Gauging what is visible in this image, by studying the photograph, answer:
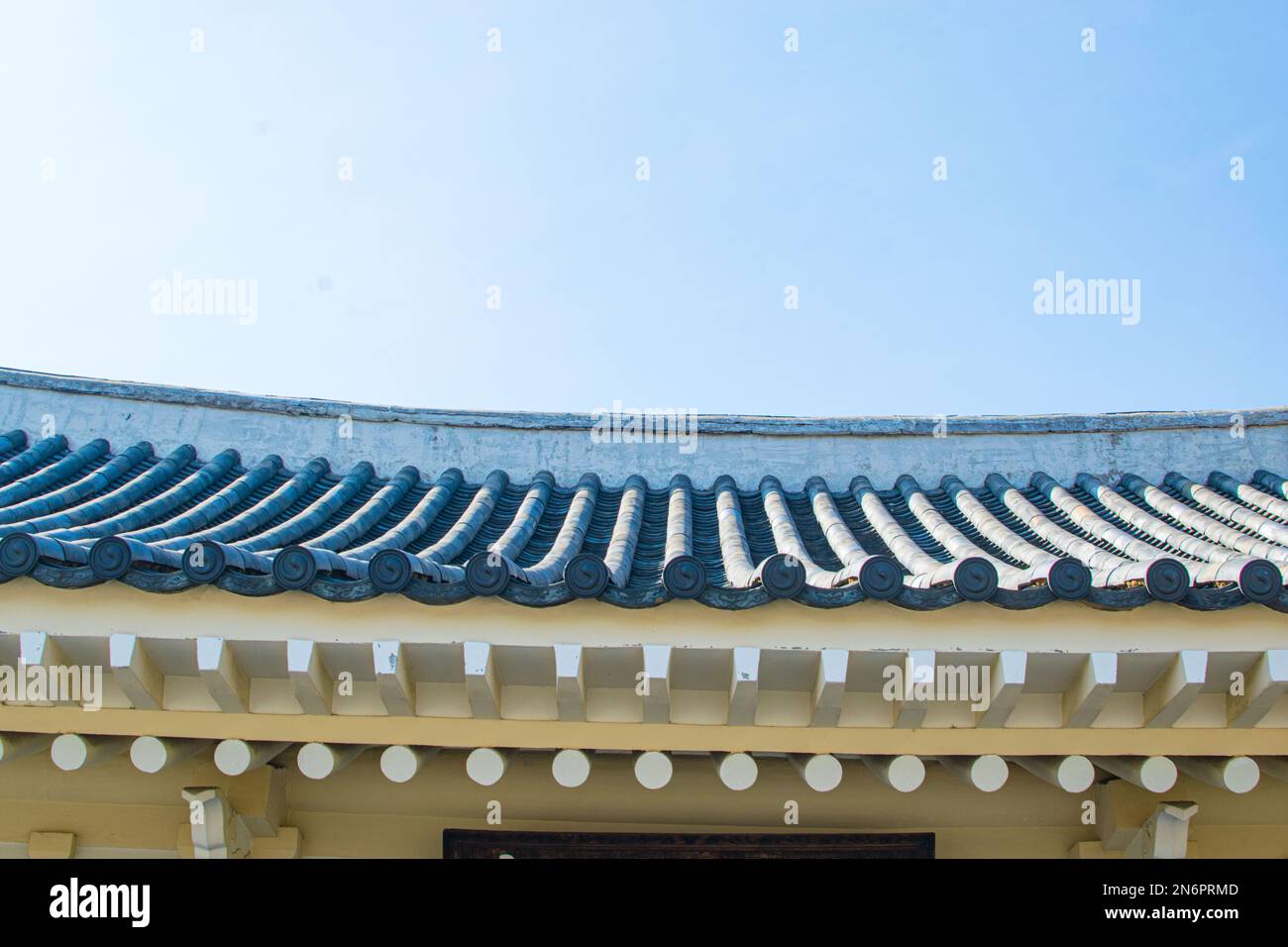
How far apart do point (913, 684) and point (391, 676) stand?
5.91ft

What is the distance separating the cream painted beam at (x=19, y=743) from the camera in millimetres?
4273

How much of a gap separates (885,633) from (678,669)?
740mm

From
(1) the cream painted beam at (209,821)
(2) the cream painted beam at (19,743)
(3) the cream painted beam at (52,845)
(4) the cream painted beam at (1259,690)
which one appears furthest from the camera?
(3) the cream painted beam at (52,845)

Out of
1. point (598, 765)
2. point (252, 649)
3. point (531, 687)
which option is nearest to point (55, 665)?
point (252, 649)

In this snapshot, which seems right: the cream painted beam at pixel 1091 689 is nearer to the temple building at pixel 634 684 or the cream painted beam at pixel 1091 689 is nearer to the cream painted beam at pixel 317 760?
the temple building at pixel 634 684

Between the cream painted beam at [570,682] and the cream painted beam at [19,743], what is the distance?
1.94 m

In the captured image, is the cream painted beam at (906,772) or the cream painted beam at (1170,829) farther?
the cream painted beam at (1170,829)

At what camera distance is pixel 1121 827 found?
14.9 feet

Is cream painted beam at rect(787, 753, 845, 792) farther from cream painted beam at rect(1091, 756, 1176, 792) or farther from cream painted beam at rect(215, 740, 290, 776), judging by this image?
cream painted beam at rect(215, 740, 290, 776)

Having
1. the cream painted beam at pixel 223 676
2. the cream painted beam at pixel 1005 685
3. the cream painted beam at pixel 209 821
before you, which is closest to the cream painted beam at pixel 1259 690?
the cream painted beam at pixel 1005 685

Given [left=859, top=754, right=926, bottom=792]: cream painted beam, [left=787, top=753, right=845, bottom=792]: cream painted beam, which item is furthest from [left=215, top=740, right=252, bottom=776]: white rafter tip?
[left=859, top=754, right=926, bottom=792]: cream painted beam

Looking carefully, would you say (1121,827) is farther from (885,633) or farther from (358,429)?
(358,429)

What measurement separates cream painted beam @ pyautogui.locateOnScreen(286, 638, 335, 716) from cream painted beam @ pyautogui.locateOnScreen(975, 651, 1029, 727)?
7.63 feet
